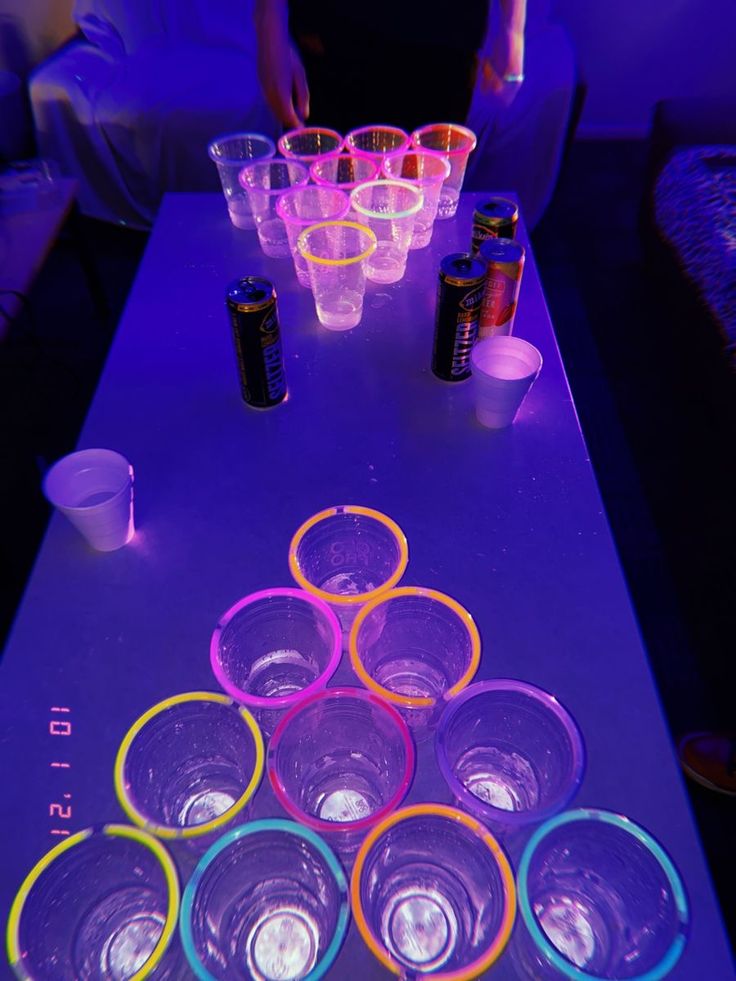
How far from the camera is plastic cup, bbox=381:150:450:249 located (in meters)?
1.41

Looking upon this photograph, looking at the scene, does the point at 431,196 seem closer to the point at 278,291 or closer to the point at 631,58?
the point at 278,291

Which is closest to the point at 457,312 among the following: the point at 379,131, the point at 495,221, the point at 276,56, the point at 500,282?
the point at 500,282

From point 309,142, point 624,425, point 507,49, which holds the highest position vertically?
point 507,49

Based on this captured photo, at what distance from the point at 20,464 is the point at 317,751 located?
5.14ft

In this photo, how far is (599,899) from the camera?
657mm

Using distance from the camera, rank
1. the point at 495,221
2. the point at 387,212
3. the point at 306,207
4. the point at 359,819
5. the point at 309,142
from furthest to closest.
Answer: the point at 309,142 < the point at 306,207 < the point at 387,212 < the point at 495,221 < the point at 359,819

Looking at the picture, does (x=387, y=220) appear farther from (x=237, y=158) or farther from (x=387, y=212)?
(x=237, y=158)

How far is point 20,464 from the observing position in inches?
77.0

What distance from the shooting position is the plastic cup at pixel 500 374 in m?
1.09

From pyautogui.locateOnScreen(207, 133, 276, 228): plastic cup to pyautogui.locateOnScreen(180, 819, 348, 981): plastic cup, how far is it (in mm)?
1351

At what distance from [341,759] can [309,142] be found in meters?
1.37

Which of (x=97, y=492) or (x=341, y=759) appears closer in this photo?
(x=341, y=759)

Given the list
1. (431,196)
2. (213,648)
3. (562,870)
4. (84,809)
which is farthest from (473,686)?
(431,196)

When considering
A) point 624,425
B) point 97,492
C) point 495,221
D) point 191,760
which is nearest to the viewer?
point 191,760
